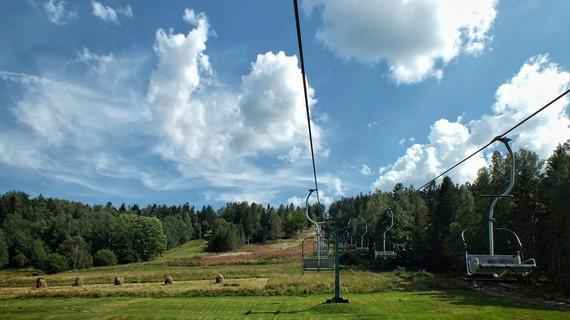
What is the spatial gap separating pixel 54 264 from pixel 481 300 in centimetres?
9503

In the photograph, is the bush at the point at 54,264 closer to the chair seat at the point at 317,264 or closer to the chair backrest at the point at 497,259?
the chair seat at the point at 317,264

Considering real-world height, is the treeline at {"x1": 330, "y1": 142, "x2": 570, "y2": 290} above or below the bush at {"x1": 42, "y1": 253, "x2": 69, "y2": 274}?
above

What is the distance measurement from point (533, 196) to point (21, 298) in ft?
204

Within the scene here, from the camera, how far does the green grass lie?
130ft

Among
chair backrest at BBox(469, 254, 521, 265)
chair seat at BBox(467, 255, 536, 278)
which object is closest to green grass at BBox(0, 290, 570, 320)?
chair seat at BBox(467, 255, 536, 278)

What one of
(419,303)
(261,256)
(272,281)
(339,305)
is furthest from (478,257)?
(261,256)

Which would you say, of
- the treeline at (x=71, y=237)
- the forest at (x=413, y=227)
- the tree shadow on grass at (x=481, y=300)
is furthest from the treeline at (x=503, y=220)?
the treeline at (x=71, y=237)

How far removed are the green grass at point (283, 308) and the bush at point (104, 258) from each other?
7949 centimetres

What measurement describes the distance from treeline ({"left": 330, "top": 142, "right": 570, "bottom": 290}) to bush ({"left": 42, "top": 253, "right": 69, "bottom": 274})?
71.2 metres

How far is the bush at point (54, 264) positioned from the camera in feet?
372

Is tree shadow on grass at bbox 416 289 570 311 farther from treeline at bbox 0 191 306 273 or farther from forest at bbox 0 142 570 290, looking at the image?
treeline at bbox 0 191 306 273

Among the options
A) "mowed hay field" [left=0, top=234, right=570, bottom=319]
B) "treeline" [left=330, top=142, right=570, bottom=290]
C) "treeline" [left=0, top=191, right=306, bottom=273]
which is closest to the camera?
"mowed hay field" [left=0, top=234, right=570, bottom=319]

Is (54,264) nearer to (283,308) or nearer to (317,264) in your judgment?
(283,308)

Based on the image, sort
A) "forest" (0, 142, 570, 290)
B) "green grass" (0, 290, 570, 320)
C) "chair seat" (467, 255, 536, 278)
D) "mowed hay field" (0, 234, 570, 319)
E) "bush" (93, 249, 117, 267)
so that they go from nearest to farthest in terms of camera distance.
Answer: "chair seat" (467, 255, 536, 278), "green grass" (0, 290, 570, 320), "mowed hay field" (0, 234, 570, 319), "forest" (0, 142, 570, 290), "bush" (93, 249, 117, 267)
